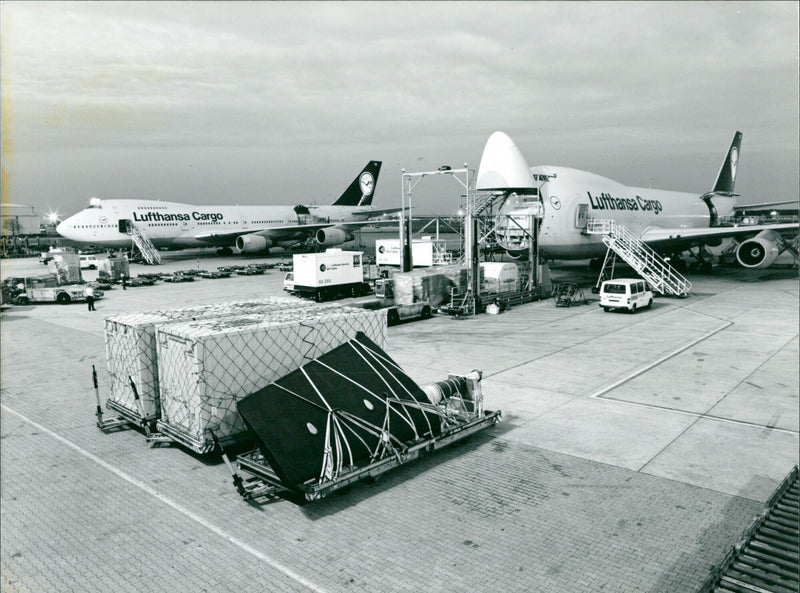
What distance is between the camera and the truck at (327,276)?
31250 mm

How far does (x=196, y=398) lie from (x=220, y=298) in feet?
77.2

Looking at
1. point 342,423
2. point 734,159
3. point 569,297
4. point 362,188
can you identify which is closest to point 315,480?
point 342,423

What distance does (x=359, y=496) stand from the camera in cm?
990

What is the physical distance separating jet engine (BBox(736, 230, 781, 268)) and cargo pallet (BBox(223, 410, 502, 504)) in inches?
1308

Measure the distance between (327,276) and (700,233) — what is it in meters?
25.4

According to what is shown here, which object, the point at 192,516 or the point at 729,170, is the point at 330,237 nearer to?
the point at 729,170

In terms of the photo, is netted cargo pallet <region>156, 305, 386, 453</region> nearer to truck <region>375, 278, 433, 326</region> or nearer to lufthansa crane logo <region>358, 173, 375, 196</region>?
truck <region>375, 278, 433, 326</region>

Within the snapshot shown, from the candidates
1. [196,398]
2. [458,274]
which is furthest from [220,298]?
[196,398]

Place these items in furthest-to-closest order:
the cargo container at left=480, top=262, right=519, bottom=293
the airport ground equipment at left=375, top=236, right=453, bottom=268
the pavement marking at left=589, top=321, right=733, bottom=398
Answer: the airport ground equipment at left=375, top=236, right=453, bottom=268 < the cargo container at left=480, top=262, right=519, bottom=293 < the pavement marking at left=589, top=321, right=733, bottom=398

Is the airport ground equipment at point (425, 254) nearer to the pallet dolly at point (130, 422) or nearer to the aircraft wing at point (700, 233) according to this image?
the aircraft wing at point (700, 233)

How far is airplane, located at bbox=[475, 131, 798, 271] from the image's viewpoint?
31.9 m

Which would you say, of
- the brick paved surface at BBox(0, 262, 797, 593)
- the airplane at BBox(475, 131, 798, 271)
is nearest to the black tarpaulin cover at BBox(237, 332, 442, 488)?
the brick paved surface at BBox(0, 262, 797, 593)

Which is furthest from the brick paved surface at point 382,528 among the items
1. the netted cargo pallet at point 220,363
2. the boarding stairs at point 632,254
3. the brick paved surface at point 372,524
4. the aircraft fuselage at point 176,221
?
the aircraft fuselage at point 176,221

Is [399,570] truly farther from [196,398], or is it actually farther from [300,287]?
[300,287]
